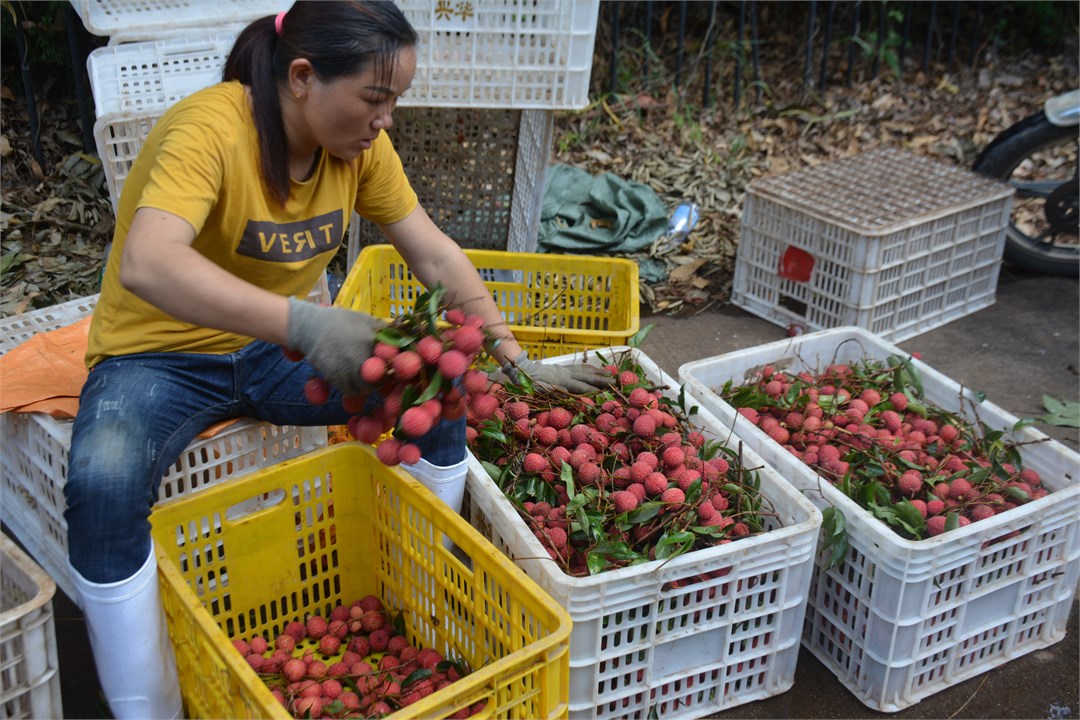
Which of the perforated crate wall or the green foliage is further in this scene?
the green foliage

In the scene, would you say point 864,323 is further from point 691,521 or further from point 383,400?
point 383,400

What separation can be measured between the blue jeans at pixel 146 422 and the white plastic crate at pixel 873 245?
2.01 m

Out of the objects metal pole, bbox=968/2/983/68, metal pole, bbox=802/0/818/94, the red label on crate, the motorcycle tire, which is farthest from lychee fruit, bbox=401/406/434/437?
metal pole, bbox=968/2/983/68

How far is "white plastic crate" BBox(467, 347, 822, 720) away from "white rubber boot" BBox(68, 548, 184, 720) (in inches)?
27.9

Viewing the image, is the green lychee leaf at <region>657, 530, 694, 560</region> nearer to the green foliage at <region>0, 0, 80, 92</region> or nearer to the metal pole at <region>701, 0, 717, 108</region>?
the green foliage at <region>0, 0, 80, 92</region>

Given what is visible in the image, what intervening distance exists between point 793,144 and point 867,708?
12.6 ft

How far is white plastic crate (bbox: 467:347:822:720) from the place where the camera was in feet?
6.92

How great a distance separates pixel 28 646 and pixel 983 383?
10.5 ft

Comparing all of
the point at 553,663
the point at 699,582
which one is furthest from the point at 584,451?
the point at 553,663

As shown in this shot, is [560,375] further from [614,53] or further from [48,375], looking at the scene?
[614,53]

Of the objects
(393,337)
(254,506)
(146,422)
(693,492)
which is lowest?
(254,506)

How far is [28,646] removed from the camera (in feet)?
6.11

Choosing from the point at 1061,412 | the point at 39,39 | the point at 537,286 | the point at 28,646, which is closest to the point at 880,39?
the point at 1061,412

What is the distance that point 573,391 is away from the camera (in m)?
2.74
